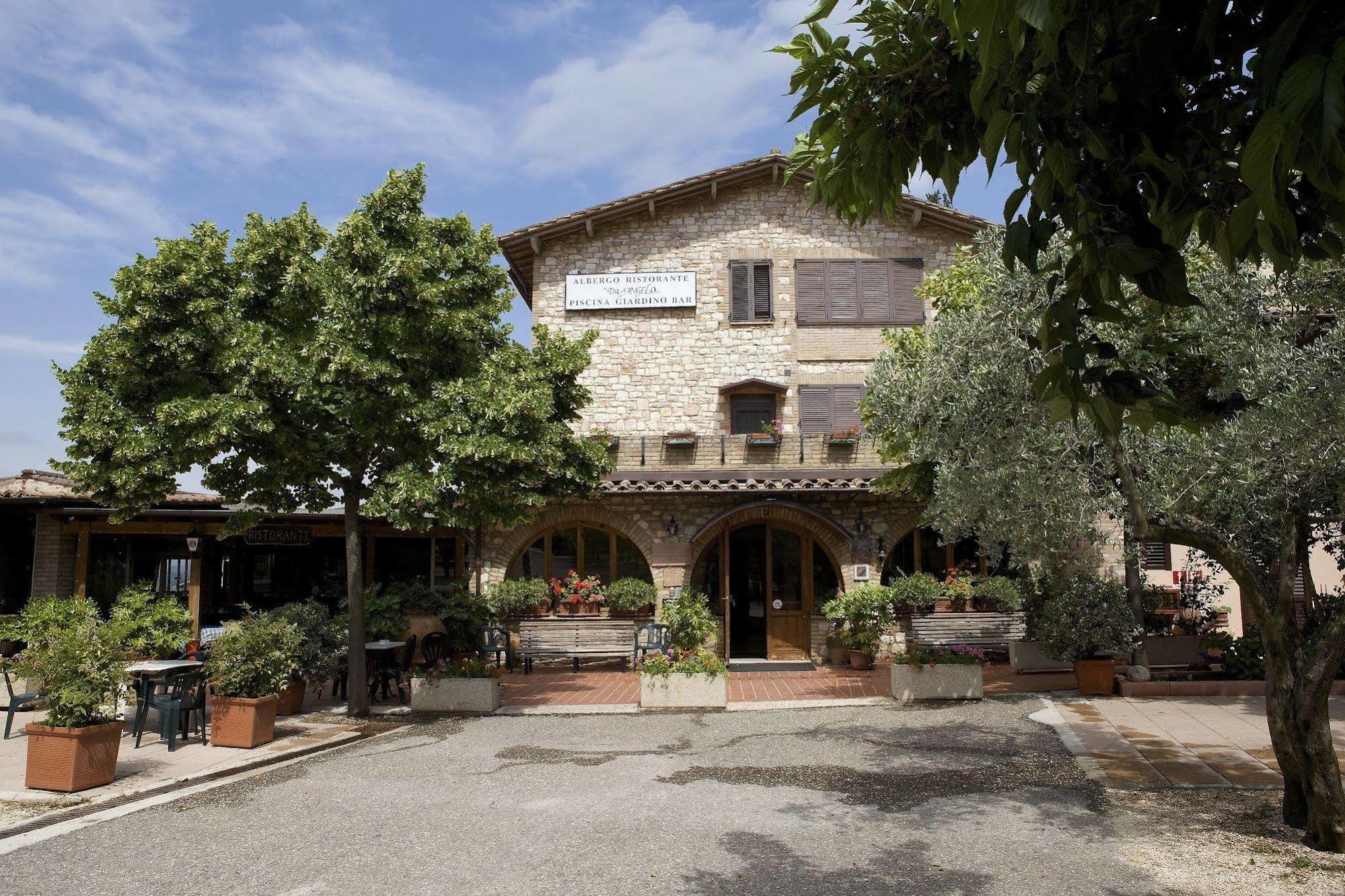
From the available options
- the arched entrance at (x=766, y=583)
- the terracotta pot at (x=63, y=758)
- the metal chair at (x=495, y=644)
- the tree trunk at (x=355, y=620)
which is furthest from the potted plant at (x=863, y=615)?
the terracotta pot at (x=63, y=758)

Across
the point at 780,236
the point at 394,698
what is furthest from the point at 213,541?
the point at 780,236

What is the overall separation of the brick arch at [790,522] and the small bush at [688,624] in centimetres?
265

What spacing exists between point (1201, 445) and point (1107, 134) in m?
3.86

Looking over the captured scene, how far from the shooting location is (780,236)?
17.2m

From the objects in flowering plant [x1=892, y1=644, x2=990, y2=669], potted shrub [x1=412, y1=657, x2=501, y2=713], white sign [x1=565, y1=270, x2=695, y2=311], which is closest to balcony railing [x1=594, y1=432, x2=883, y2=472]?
white sign [x1=565, y1=270, x2=695, y2=311]

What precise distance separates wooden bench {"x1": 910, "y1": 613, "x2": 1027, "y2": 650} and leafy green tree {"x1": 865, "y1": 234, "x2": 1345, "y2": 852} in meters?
5.66

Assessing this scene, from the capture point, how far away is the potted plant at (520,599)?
49.1 ft

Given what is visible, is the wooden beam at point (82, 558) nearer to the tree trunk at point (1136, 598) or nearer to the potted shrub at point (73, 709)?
the potted shrub at point (73, 709)

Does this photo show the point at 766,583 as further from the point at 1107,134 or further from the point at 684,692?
the point at 1107,134

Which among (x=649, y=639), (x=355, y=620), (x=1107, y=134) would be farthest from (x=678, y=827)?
(x=649, y=639)

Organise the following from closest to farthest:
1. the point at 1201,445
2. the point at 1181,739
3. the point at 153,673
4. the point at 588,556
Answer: the point at 1201,445, the point at 1181,739, the point at 153,673, the point at 588,556

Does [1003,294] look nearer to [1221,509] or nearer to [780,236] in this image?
[1221,509]

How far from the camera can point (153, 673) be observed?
9.53m

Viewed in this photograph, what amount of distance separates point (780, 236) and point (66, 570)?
1327 centimetres
